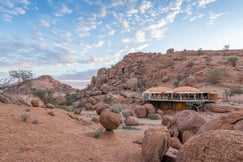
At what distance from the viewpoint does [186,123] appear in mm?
8828

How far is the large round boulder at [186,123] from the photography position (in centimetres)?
872

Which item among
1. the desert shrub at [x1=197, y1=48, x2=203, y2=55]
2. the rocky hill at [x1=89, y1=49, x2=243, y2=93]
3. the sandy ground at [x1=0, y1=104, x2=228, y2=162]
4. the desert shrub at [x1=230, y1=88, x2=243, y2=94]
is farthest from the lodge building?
the desert shrub at [x1=197, y1=48, x2=203, y2=55]

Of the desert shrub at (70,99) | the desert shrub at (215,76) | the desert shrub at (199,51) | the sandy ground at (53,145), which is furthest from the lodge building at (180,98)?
the desert shrub at (199,51)

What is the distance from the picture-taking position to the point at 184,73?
140 feet

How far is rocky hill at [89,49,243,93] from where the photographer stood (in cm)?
3431

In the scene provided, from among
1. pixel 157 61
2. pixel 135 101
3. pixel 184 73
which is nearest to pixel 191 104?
pixel 135 101

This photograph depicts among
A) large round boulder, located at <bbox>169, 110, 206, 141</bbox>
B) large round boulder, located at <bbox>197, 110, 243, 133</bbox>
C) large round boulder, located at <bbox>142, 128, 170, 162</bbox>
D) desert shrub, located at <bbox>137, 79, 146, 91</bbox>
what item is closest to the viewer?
large round boulder, located at <bbox>197, 110, 243, 133</bbox>

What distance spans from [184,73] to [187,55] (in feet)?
44.8

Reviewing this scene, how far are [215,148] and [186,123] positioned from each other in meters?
5.36

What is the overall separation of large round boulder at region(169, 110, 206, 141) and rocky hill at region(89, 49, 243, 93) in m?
26.0

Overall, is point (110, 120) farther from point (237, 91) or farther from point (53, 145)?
point (237, 91)

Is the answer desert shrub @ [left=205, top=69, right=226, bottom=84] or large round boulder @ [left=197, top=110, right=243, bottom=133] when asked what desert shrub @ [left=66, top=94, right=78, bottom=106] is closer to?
desert shrub @ [left=205, top=69, right=226, bottom=84]

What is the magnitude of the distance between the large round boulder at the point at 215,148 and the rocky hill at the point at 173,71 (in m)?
31.4

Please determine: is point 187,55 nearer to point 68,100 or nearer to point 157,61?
point 157,61
